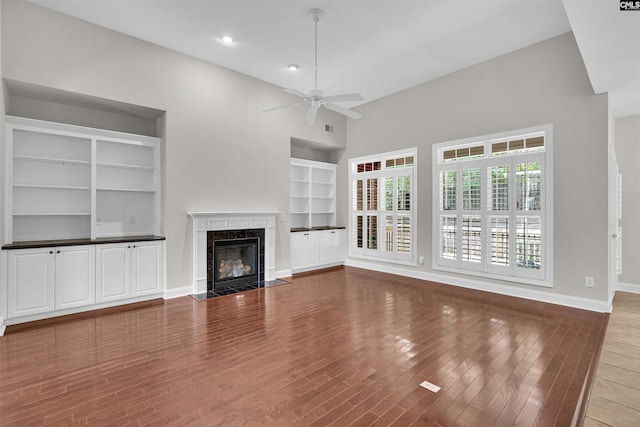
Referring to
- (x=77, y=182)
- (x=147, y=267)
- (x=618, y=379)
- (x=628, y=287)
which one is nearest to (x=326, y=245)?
(x=147, y=267)

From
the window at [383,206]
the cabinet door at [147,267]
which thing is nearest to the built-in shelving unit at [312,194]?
the window at [383,206]

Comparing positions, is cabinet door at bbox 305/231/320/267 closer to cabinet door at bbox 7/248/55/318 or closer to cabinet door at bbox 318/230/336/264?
cabinet door at bbox 318/230/336/264

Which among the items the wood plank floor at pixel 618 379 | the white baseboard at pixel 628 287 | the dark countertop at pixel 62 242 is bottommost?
the wood plank floor at pixel 618 379

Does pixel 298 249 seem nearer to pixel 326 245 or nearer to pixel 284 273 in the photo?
pixel 284 273

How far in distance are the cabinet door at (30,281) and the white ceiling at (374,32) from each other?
2966 millimetres

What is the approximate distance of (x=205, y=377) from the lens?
2.52 meters

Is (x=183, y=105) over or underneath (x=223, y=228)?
over

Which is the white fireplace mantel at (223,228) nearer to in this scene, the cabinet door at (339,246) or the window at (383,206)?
the cabinet door at (339,246)

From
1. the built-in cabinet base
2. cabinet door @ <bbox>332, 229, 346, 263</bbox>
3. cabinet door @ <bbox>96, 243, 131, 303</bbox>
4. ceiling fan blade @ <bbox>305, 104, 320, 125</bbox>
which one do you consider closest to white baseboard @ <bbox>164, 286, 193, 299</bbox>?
the built-in cabinet base

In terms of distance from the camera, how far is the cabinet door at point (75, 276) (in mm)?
3824

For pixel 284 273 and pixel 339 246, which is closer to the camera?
pixel 284 273

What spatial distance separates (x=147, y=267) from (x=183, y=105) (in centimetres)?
252

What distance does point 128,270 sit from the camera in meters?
4.34

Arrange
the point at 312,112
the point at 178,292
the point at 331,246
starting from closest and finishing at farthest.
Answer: the point at 312,112
the point at 178,292
the point at 331,246
